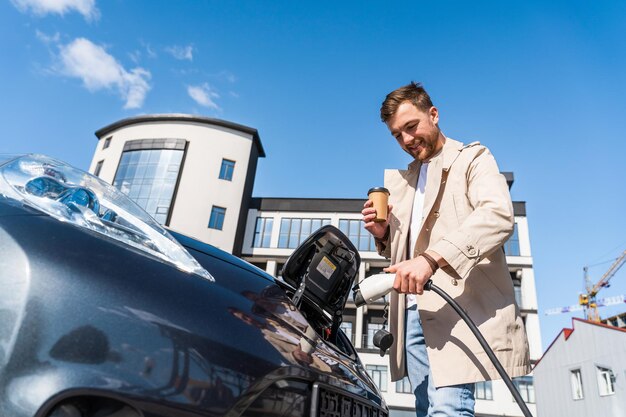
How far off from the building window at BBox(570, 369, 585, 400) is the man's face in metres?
23.2

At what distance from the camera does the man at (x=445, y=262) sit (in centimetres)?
156

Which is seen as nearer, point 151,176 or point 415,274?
point 415,274

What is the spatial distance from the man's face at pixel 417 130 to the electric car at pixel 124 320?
122cm

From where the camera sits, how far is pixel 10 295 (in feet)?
2.22

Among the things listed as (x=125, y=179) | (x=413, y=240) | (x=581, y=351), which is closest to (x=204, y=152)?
(x=125, y=179)

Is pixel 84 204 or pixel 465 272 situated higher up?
pixel 465 272

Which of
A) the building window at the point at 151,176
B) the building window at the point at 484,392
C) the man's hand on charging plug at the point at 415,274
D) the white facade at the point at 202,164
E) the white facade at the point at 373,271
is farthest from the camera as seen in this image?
the white facade at the point at 202,164

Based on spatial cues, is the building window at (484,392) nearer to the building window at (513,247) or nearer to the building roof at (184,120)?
the building window at (513,247)

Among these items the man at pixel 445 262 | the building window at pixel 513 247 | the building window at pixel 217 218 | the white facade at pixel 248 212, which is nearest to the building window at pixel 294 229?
the white facade at pixel 248 212

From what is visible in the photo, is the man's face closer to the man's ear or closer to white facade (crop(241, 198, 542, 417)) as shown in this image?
the man's ear

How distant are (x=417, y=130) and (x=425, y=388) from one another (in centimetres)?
118

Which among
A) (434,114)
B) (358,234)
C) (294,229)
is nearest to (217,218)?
(294,229)

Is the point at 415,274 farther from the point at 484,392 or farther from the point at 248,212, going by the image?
the point at 248,212

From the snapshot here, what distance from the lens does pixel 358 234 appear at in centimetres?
2842
